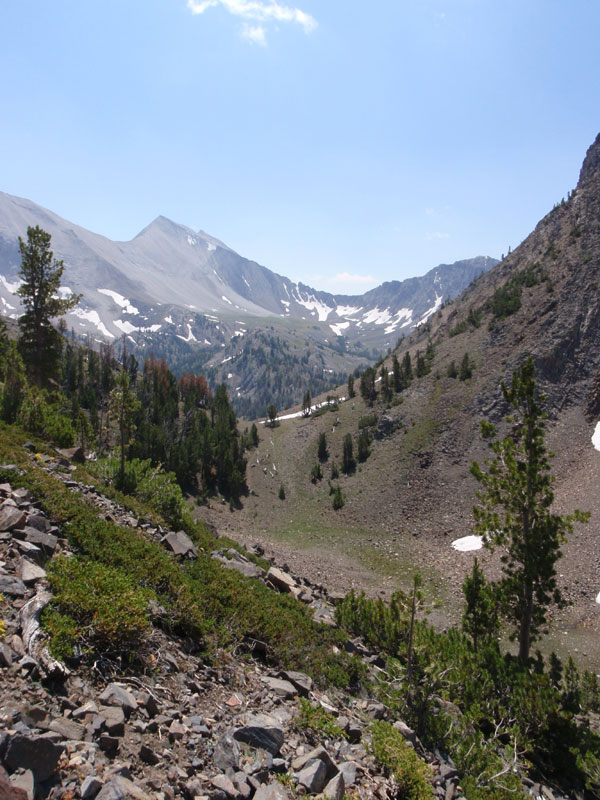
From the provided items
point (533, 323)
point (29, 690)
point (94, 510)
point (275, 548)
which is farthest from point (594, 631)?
point (533, 323)

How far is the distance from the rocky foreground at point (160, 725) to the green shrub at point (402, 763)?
21 centimetres

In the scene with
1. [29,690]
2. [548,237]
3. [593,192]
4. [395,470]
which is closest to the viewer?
[29,690]

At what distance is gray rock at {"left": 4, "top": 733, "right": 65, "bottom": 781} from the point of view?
149 inches

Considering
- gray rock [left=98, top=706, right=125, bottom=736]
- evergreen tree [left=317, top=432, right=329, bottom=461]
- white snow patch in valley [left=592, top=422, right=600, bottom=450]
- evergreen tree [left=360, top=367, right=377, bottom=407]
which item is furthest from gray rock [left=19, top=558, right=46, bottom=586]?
evergreen tree [left=360, top=367, right=377, bottom=407]

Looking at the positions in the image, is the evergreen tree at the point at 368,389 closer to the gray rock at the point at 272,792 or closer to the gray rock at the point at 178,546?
the gray rock at the point at 178,546

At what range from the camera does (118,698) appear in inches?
216

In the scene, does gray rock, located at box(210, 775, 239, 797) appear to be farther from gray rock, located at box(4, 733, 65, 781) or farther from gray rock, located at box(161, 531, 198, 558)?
gray rock, located at box(161, 531, 198, 558)

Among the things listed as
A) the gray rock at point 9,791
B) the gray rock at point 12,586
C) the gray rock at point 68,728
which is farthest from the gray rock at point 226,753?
the gray rock at point 12,586

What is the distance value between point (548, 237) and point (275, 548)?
275 feet

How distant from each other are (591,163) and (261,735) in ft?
372

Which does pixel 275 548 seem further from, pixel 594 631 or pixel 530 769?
pixel 530 769

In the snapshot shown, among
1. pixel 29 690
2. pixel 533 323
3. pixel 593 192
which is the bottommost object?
pixel 29 690

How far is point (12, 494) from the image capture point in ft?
31.2

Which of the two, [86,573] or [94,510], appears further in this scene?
[94,510]
